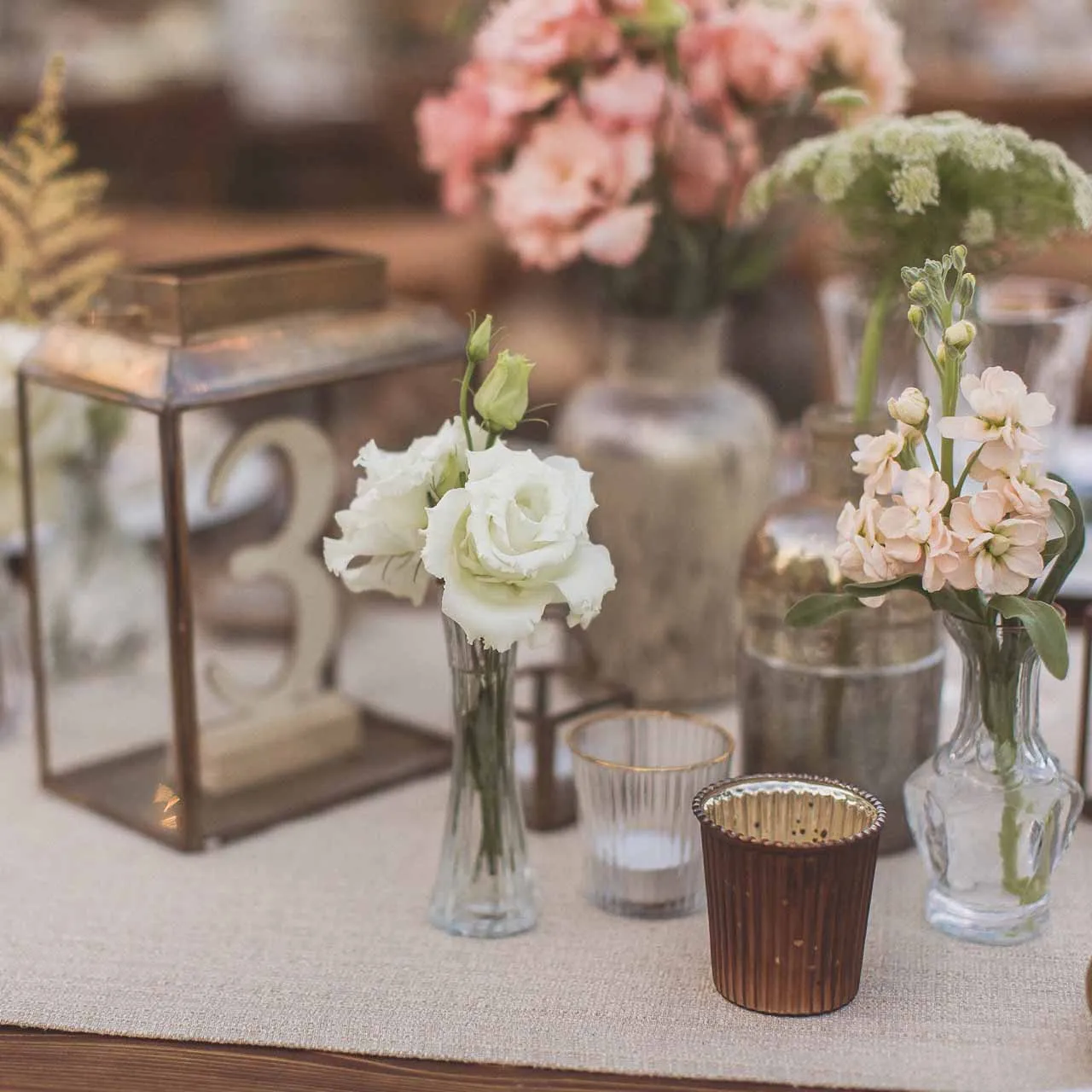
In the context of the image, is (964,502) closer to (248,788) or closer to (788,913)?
(788,913)

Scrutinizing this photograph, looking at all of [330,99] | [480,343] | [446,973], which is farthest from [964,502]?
[330,99]

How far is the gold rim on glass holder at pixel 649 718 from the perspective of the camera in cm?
101

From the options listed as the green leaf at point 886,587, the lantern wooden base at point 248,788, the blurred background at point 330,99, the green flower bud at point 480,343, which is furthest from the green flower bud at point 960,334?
the blurred background at point 330,99

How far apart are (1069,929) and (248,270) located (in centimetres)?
70

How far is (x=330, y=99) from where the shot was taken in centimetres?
415

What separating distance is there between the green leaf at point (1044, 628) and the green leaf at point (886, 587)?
0.05 metres

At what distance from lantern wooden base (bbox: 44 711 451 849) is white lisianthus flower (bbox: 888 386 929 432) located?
534 millimetres

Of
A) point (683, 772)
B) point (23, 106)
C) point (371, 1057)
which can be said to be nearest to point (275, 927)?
point (371, 1057)

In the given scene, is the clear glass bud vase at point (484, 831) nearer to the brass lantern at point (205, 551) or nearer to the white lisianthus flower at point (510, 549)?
the white lisianthus flower at point (510, 549)

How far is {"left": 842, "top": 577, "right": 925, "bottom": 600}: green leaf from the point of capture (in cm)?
92

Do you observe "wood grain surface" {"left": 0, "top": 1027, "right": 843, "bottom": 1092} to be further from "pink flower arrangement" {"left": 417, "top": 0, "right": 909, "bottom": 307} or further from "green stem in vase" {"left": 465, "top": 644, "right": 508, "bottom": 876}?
"pink flower arrangement" {"left": 417, "top": 0, "right": 909, "bottom": 307}

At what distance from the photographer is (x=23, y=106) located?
3926mm

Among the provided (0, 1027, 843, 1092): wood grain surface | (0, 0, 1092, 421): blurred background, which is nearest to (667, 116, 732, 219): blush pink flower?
(0, 1027, 843, 1092): wood grain surface

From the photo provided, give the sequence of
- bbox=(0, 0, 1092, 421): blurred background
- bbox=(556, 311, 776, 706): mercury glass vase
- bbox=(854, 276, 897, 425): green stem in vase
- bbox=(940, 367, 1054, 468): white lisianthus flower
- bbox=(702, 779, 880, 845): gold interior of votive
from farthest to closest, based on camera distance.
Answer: bbox=(0, 0, 1092, 421): blurred background < bbox=(556, 311, 776, 706): mercury glass vase < bbox=(854, 276, 897, 425): green stem in vase < bbox=(702, 779, 880, 845): gold interior of votive < bbox=(940, 367, 1054, 468): white lisianthus flower
